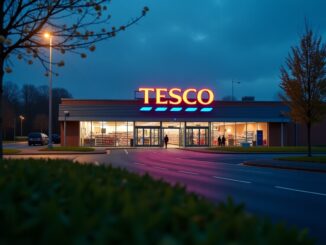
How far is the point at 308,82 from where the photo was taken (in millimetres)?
24984

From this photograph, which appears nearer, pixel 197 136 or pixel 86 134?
Answer: pixel 86 134

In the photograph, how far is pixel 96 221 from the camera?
2512mm

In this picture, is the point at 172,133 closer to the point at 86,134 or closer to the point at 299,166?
the point at 86,134

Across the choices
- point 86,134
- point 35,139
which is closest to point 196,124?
point 86,134

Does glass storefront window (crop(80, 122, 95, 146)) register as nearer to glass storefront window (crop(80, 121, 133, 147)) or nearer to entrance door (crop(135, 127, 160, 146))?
glass storefront window (crop(80, 121, 133, 147))

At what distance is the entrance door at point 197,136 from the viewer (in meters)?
49.2

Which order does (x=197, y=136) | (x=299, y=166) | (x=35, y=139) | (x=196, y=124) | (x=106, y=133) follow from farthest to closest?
(x=35, y=139), (x=197, y=136), (x=196, y=124), (x=106, y=133), (x=299, y=166)

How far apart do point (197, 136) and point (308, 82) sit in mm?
25438

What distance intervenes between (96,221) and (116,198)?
64 centimetres

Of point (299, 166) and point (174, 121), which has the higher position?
point (174, 121)

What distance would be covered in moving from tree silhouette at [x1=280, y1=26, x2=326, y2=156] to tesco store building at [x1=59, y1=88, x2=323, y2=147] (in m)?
22.1

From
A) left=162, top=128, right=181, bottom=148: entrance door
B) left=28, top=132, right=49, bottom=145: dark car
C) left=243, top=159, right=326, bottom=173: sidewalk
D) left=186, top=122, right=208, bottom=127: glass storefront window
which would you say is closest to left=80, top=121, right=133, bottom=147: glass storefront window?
left=162, top=128, right=181, bottom=148: entrance door

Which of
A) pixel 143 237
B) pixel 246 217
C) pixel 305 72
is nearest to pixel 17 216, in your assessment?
pixel 143 237

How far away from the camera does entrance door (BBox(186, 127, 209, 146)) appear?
49.2 meters
